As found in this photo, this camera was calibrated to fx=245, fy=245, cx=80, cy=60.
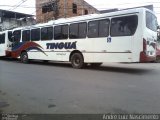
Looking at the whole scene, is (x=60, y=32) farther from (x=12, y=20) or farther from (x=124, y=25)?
(x=12, y=20)

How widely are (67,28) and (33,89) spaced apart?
23.9 feet

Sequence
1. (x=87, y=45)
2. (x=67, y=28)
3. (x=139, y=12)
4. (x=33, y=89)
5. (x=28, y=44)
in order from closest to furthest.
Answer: (x=33, y=89)
(x=139, y=12)
(x=87, y=45)
(x=67, y=28)
(x=28, y=44)

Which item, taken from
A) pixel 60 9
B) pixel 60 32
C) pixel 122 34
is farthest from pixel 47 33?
pixel 60 9

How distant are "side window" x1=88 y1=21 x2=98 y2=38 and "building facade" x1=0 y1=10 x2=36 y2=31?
103ft

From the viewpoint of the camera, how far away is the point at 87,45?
13.4m

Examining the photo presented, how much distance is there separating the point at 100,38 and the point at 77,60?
6.88 ft

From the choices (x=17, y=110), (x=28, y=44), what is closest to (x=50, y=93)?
(x=17, y=110)

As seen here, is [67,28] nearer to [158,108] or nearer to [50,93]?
[50,93]

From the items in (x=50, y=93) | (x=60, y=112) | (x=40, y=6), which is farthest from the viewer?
(x=40, y=6)

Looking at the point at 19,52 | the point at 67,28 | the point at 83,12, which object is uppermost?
the point at 83,12

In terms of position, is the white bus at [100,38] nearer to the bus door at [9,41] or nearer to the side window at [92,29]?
the side window at [92,29]

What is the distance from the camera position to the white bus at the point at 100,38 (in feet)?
37.1

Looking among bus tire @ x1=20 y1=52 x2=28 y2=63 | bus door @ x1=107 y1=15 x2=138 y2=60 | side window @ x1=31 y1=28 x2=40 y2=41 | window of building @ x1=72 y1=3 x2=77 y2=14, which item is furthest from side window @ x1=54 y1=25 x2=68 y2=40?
window of building @ x1=72 y1=3 x2=77 y2=14

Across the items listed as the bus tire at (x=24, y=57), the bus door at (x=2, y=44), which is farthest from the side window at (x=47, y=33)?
the bus door at (x=2, y=44)
